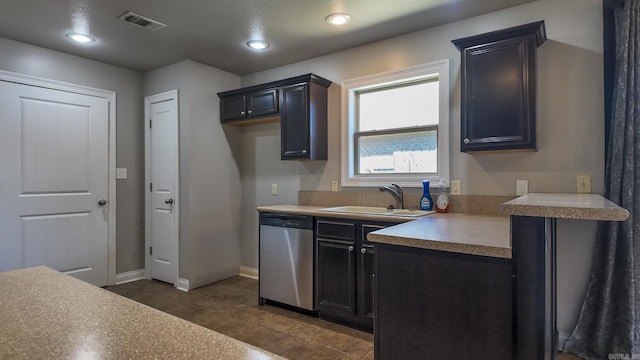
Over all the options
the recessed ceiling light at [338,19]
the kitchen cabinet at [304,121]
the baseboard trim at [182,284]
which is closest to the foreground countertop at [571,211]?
the recessed ceiling light at [338,19]

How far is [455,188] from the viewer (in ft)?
9.32

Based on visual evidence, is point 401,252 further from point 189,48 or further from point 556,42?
point 189,48

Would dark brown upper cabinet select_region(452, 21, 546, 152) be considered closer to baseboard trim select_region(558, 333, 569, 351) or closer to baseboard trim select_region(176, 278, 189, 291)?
baseboard trim select_region(558, 333, 569, 351)

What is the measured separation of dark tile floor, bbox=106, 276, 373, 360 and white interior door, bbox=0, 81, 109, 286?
61cm

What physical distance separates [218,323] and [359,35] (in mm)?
2739

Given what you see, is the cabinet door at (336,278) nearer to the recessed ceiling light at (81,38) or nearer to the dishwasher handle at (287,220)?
the dishwasher handle at (287,220)

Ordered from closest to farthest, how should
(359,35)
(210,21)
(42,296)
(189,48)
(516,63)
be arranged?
(42,296) → (516,63) → (210,21) → (359,35) → (189,48)

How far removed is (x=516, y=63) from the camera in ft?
7.64

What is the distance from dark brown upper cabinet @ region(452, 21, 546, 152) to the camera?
2303mm

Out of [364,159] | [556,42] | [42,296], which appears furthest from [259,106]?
[42,296]

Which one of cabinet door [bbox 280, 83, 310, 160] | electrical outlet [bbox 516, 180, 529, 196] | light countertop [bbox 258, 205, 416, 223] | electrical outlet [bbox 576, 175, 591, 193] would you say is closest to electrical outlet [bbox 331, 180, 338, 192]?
cabinet door [bbox 280, 83, 310, 160]

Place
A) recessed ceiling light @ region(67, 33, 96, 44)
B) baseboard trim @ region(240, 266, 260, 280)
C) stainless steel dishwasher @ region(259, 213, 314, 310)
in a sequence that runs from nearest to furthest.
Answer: stainless steel dishwasher @ region(259, 213, 314, 310)
recessed ceiling light @ region(67, 33, 96, 44)
baseboard trim @ region(240, 266, 260, 280)

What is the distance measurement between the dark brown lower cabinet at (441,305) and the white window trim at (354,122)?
1.43m

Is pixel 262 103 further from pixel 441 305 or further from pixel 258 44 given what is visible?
pixel 441 305
